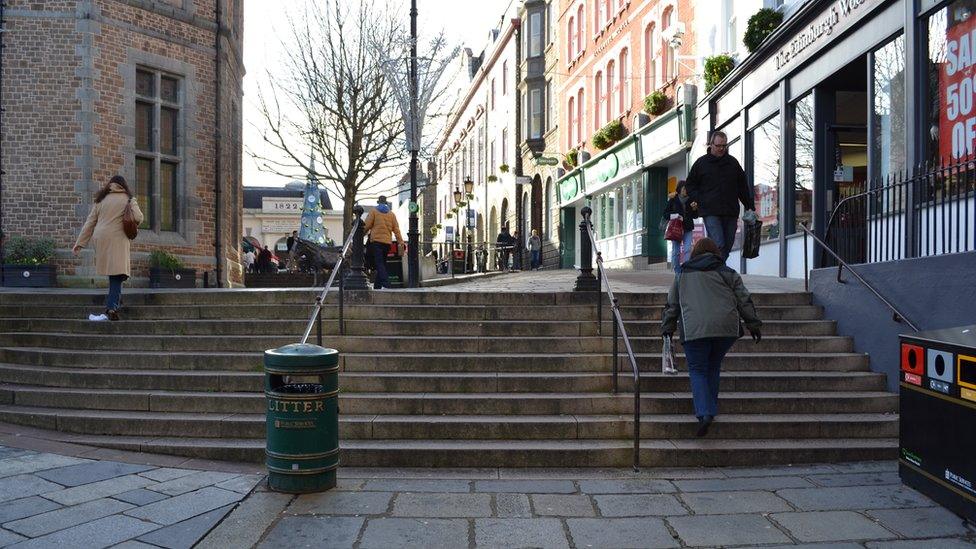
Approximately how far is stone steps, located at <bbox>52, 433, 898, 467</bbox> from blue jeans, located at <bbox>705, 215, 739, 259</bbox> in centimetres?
327

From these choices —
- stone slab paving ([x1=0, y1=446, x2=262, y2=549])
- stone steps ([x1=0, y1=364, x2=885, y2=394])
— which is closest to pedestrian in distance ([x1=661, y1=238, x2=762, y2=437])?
stone steps ([x1=0, y1=364, x2=885, y2=394])

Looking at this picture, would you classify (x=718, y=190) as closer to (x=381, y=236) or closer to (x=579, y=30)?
(x=381, y=236)

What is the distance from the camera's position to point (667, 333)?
24.0 ft

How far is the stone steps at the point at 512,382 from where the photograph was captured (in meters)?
7.94

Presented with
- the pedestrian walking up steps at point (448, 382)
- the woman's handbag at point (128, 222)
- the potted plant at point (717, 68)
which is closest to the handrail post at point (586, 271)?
the pedestrian walking up steps at point (448, 382)

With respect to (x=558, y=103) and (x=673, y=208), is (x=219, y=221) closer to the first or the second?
(x=673, y=208)

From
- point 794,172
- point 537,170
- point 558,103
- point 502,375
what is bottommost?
point 502,375

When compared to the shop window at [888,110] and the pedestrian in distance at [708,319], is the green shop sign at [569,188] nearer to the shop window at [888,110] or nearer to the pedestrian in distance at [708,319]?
the shop window at [888,110]

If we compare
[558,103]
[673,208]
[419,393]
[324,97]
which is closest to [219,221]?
[324,97]

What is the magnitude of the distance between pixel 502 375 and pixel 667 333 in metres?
1.67

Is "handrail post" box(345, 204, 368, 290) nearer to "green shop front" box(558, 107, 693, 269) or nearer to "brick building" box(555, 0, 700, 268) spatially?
"green shop front" box(558, 107, 693, 269)

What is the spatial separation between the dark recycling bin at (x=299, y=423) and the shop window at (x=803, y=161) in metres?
10.5

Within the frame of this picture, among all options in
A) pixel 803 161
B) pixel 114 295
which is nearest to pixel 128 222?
pixel 114 295

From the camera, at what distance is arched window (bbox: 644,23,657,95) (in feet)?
76.5
